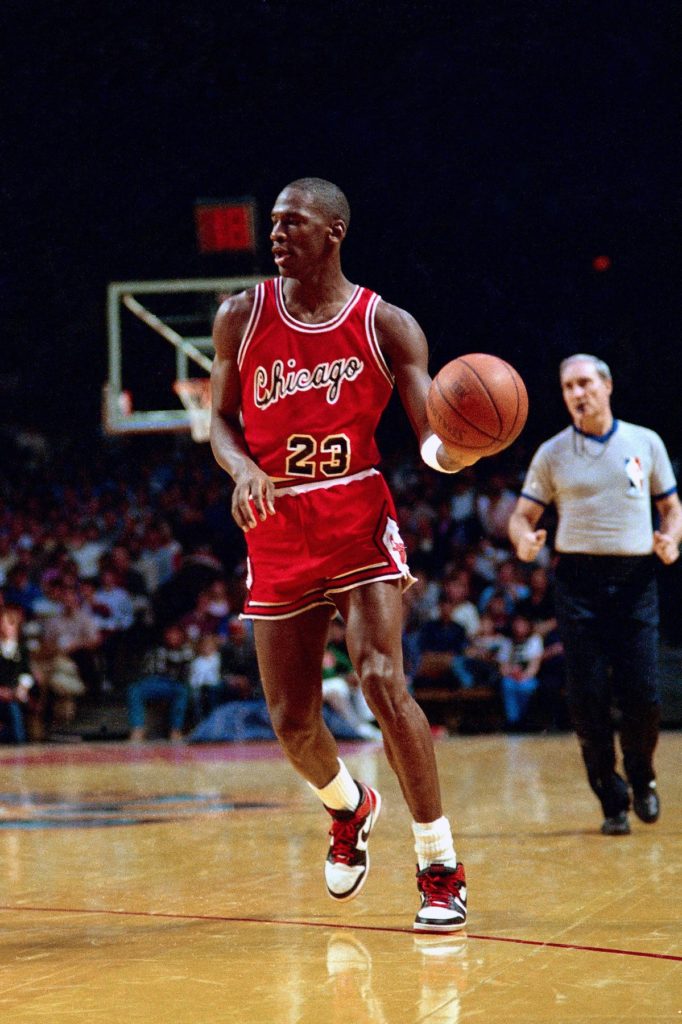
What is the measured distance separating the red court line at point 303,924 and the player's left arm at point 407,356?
149 centimetres

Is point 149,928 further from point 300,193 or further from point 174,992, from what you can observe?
point 300,193

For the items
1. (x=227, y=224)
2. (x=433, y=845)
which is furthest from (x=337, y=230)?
(x=227, y=224)

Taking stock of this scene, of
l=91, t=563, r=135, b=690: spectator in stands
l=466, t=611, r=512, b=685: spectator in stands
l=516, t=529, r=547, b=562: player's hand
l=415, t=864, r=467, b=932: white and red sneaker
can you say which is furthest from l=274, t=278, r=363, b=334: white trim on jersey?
l=91, t=563, r=135, b=690: spectator in stands

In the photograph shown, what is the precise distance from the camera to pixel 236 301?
14.7 feet

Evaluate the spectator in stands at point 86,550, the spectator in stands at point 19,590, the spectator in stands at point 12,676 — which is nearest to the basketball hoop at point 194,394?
the spectator in stands at point 86,550

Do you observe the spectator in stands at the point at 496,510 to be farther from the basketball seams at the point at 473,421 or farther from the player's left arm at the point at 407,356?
the basketball seams at the point at 473,421

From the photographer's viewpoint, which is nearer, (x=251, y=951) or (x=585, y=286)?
(x=251, y=951)

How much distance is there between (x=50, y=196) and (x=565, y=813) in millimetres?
14636

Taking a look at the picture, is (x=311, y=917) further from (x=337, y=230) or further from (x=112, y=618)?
(x=112, y=618)

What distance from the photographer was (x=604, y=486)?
6.18 m

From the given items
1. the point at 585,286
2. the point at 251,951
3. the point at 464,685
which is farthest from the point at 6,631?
the point at 585,286

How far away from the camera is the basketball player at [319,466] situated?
13.7 feet

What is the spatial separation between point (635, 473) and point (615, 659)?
0.88m

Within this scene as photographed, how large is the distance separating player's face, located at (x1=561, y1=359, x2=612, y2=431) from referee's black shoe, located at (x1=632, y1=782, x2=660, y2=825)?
173cm
